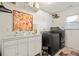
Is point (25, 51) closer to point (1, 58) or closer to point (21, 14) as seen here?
point (1, 58)

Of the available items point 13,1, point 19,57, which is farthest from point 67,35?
point 13,1

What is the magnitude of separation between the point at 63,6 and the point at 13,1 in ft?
2.16

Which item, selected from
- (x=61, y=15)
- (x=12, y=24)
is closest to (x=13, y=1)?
(x=12, y=24)

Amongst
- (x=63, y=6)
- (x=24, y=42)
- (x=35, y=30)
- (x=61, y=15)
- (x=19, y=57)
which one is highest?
(x=63, y=6)

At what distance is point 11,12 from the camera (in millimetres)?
1404

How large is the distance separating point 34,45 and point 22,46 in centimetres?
18

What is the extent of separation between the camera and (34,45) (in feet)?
5.15

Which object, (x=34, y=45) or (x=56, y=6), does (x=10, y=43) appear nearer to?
(x=34, y=45)

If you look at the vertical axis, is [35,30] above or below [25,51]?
above

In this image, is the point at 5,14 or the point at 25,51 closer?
the point at 5,14

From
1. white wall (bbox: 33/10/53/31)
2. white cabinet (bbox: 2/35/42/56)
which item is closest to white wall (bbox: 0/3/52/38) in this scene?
white wall (bbox: 33/10/53/31)

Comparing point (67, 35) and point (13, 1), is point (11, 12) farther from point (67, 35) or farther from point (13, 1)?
point (67, 35)

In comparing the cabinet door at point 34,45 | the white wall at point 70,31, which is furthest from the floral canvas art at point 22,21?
the white wall at point 70,31

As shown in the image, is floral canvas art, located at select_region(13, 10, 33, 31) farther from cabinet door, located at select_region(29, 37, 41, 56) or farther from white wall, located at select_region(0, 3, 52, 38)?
cabinet door, located at select_region(29, 37, 41, 56)
